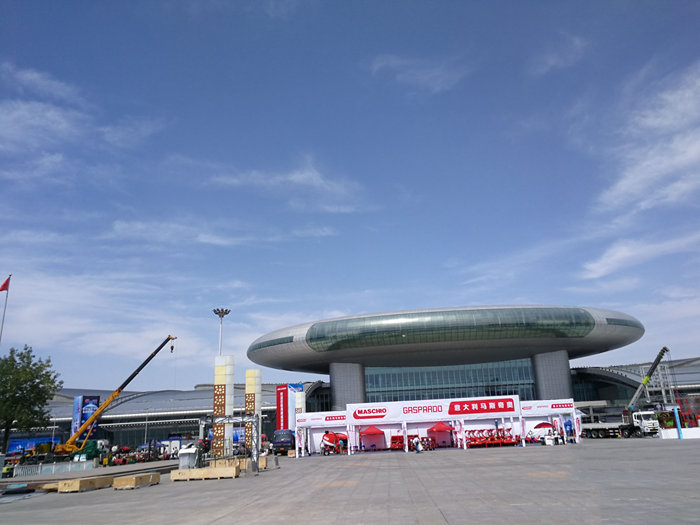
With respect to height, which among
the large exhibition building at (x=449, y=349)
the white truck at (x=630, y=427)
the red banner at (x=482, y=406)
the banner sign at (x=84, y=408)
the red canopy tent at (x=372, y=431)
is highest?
the large exhibition building at (x=449, y=349)

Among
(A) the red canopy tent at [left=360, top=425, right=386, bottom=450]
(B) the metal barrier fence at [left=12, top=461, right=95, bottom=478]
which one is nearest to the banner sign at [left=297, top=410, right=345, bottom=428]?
(A) the red canopy tent at [left=360, top=425, right=386, bottom=450]

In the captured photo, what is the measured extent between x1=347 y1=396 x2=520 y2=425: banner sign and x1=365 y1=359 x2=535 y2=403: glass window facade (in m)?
39.9

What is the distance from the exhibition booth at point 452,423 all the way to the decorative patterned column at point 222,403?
1815 cm

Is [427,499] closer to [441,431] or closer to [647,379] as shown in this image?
[441,431]

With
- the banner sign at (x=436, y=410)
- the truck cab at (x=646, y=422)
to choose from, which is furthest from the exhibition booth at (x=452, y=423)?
the truck cab at (x=646, y=422)

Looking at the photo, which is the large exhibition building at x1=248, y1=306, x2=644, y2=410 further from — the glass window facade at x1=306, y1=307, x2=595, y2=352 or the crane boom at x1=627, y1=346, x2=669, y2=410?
the crane boom at x1=627, y1=346, x2=669, y2=410

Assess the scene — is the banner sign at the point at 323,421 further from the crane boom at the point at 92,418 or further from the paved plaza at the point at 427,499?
the paved plaza at the point at 427,499

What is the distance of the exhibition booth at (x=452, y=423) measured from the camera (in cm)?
5031

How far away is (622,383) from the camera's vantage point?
89.4 m

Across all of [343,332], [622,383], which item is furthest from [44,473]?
[622,383]

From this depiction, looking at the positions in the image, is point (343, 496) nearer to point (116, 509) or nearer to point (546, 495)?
point (546, 495)

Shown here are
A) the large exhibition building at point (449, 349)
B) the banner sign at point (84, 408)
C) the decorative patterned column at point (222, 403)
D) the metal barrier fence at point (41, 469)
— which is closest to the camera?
the decorative patterned column at point (222, 403)

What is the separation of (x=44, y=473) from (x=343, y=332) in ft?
143

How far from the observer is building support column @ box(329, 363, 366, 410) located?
8856 cm
